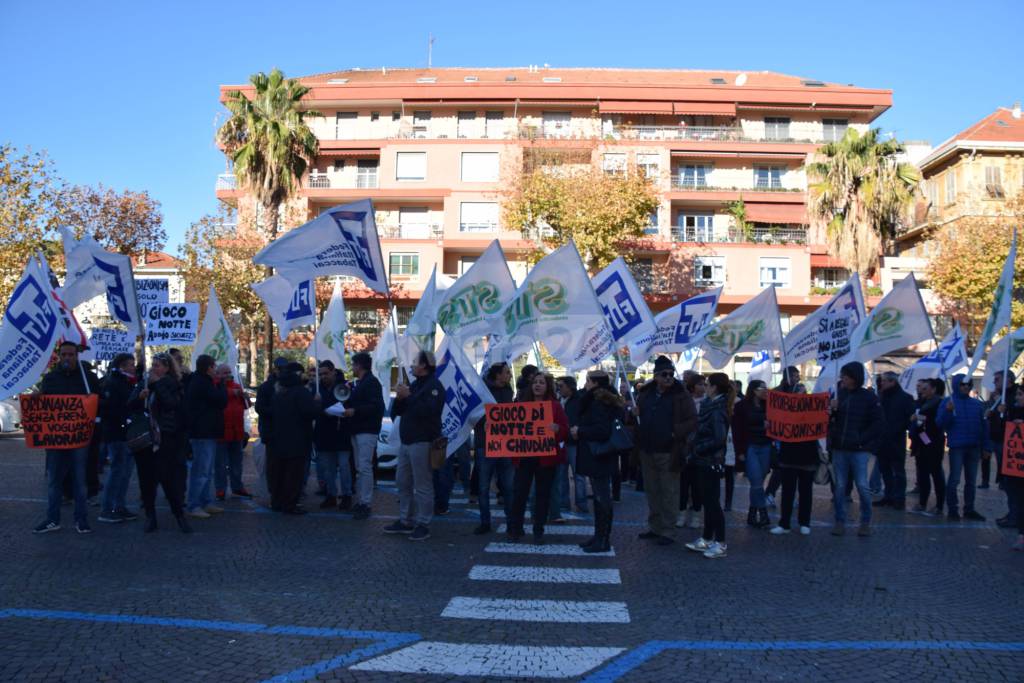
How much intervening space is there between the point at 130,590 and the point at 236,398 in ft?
16.2

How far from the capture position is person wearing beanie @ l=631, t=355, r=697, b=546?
866 centimetres

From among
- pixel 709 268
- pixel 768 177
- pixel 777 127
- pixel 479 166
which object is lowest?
pixel 709 268

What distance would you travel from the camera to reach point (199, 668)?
5.02 meters

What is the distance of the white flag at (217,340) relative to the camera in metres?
13.1

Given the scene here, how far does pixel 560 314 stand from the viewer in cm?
1052

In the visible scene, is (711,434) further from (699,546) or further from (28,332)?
(28,332)

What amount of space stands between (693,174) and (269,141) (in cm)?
2371

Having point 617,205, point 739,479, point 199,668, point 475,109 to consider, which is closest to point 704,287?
point 617,205

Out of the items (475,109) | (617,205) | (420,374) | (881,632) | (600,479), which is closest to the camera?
(881,632)

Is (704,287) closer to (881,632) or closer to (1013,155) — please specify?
(1013,155)

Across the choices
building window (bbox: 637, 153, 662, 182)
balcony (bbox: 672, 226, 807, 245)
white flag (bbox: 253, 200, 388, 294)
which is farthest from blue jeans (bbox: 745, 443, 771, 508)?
building window (bbox: 637, 153, 662, 182)

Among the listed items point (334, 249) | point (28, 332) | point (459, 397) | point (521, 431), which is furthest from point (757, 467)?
point (28, 332)

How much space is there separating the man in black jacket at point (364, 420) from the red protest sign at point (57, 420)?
2.71 metres

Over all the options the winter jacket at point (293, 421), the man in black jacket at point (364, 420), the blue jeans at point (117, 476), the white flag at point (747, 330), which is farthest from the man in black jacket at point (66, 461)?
the white flag at point (747, 330)
